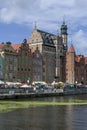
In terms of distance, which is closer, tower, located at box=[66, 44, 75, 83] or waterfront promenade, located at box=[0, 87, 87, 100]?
waterfront promenade, located at box=[0, 87, 87, 100]

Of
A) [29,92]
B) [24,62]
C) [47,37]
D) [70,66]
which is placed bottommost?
[29,92]

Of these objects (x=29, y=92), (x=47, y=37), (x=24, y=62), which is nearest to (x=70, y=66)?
(x=47, y=37)

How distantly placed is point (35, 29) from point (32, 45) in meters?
7.17

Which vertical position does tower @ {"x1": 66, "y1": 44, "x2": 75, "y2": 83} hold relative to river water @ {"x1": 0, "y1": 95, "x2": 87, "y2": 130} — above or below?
above

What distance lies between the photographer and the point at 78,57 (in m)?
178

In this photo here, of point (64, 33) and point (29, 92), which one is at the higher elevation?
point (64, 33)

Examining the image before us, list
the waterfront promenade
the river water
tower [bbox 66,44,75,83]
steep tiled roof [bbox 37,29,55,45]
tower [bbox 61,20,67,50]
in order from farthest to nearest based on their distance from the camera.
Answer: tower [bbox 61,20,67,50]
tower [bbox 66,44,75,83]
steep tiled roof [bbox 37,29,55,45]
the waterfront promenade
the river water

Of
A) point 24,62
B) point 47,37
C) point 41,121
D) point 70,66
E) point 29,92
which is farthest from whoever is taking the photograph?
point 70,66

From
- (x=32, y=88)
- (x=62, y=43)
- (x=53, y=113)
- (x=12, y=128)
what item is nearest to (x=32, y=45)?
(x=62, y=43)

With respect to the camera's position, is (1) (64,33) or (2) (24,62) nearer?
(2) (24,62)

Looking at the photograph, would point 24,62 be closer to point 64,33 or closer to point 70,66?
point 70,66

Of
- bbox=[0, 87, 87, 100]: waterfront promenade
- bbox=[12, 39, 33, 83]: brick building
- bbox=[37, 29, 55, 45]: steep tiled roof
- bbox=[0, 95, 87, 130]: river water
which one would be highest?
bbox=[37, 29, 55, 45]: steep tiled roof

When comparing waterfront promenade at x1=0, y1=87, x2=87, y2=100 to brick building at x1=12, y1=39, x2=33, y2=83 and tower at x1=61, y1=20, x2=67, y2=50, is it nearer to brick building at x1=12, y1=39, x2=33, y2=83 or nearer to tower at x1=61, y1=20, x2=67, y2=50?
brick building at x1=12, y1=39, x2=33, y2=83

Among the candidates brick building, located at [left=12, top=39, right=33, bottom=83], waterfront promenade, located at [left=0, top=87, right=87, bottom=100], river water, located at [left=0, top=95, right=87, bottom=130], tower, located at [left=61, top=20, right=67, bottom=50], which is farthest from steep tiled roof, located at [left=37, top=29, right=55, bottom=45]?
river water, located at [left=0, top=95, right=87, bottom=130]
